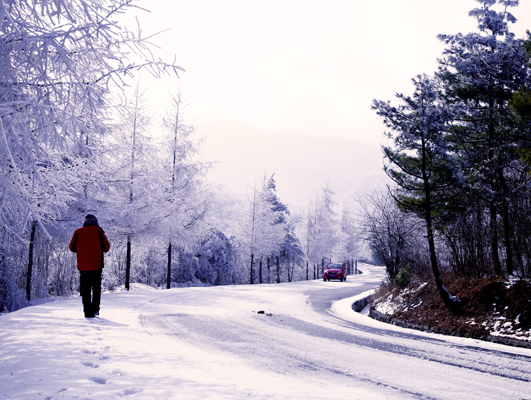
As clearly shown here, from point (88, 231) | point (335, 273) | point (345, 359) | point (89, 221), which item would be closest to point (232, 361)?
point (345, 359)

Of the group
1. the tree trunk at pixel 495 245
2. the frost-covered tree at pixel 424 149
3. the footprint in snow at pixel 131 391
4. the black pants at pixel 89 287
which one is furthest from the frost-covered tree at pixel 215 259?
the footprint in snow at pixel 131 391

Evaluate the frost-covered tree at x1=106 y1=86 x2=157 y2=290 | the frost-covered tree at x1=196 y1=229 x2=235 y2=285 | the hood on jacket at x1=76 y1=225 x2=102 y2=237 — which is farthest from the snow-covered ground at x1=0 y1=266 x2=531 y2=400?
the frost-covered tree at x1=196 y1=229 x2=235 y2=285

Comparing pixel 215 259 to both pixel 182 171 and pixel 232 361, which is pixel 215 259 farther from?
pixel 232 361

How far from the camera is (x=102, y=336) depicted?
221 inches

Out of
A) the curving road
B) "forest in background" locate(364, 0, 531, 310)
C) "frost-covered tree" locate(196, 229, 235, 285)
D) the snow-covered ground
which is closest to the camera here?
the snow-covered ground

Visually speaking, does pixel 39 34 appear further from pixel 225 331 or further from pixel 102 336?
pixel 225 331

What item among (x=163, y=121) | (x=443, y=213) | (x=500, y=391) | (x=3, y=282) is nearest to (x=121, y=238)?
(x=3, y=282)

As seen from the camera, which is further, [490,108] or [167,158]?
[167,158]

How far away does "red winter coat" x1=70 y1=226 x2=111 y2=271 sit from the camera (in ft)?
22.5

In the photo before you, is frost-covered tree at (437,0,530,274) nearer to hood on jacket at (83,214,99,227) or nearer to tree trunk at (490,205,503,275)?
tree trunk at (490,205,503,275)

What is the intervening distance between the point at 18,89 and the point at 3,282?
36.7ft

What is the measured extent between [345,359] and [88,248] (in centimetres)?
496

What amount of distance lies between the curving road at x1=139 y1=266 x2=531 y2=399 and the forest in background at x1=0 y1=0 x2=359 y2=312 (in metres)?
3.10

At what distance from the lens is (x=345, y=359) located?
5492mm
